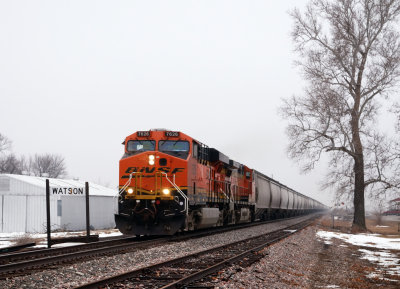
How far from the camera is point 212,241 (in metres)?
16.0

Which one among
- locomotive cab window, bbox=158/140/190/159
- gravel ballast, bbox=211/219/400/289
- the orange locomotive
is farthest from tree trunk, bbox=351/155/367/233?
locomotive cab window, bbox=158/140/190/159

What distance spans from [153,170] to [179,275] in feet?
26.7

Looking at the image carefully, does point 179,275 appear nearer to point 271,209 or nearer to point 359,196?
point 359,196

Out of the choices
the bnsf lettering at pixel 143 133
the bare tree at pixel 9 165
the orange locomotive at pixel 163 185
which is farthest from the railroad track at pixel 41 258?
the bare tree at pixel 9 165

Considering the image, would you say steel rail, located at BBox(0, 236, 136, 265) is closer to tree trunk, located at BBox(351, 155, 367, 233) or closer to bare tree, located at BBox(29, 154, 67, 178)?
tree trunk, located at BBox(351, 155, 367, 233)

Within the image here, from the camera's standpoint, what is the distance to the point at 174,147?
681 inches

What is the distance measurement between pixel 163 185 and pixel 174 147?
5.50ft

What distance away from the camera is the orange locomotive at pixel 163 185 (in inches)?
631

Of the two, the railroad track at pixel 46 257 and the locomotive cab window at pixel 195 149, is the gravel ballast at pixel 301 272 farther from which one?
the locomotive cab window at pixel 195 149

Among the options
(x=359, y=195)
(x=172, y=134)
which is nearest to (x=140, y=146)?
(x=172, y=134)

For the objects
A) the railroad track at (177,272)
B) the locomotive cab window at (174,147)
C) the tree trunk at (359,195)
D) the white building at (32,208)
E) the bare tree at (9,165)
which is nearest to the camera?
the railroad track at (177,272)

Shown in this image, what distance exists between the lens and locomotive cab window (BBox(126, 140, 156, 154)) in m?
17.3

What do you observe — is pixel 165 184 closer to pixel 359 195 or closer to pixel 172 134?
pixel 172 134

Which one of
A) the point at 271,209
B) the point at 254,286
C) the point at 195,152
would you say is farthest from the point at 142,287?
the point at 271,209
